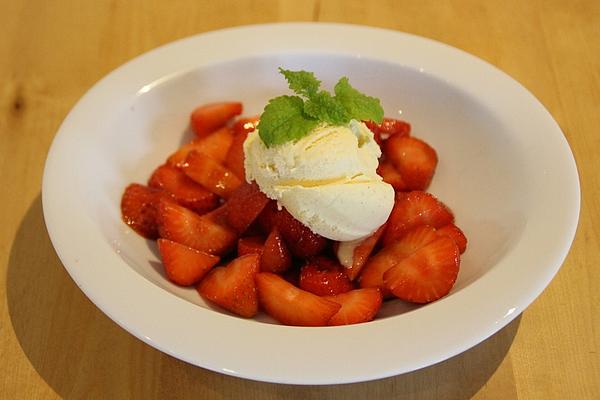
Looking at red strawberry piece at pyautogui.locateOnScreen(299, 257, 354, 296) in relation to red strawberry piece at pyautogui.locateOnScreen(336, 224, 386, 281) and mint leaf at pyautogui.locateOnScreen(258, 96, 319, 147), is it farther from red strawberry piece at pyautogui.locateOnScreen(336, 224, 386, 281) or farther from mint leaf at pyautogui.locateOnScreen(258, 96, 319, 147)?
mint leaf at pyautogui.locateOnScreen(258, 96, 319, 147)

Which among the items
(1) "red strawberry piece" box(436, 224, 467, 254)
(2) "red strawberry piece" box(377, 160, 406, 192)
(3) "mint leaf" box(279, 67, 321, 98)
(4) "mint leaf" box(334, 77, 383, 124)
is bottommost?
(1) "red strawberry piece" box(436, 224, 467, 254)

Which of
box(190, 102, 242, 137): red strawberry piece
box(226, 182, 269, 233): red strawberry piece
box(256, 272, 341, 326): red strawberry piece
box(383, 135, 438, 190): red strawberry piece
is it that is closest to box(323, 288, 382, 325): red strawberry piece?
box(256, 272, 341, 326): red strawberry piece

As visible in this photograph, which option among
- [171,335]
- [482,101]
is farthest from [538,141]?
[171,335]

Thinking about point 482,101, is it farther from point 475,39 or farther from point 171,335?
point 171,335

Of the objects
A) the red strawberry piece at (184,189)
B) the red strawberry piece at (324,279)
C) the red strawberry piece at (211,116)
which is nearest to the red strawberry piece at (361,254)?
the red strawberry piece at (324,279)

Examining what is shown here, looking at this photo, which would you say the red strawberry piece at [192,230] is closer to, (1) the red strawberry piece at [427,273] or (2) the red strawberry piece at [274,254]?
(2) the red strawberry piece at [274,254]

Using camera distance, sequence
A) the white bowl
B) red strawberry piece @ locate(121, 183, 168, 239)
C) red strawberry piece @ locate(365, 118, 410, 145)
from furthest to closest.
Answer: red strawberry piece @ locate(365, 118, 410, 145), red strawberry piece @ locate(121, 183, 168, 239), the white bowl
